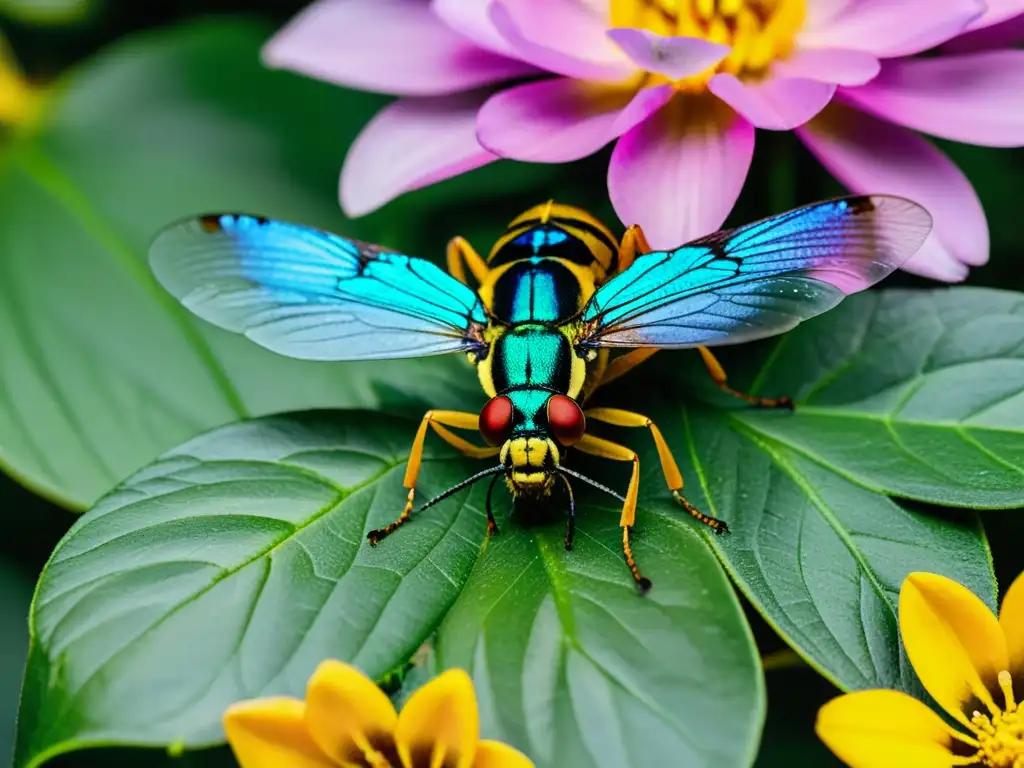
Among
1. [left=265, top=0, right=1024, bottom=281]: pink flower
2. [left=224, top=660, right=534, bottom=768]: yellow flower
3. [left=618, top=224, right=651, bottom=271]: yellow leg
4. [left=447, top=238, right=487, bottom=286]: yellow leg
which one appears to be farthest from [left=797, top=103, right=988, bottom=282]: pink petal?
[left=224, top=660, right=534, bottom=768]: yellow flower

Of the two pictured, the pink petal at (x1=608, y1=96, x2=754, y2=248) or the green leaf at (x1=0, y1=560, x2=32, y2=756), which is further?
the green leaf at (x1=0, y1=560, x2=32, y2=756)

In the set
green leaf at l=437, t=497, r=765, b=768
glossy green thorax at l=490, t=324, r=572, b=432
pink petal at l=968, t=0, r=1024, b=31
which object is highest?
pink petal at l=968, t=0, r=1024, b=31

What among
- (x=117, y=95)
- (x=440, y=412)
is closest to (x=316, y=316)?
(x=440, y=412)

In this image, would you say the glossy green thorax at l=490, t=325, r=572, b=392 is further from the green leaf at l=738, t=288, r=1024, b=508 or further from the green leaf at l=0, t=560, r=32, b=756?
the green leaf at l=0, t=560, r=32, b=756

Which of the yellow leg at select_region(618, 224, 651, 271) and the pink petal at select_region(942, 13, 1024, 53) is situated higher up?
the pink petal at select_region(942, 13, 1024, 53)

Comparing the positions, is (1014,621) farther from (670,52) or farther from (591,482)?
(670,52)

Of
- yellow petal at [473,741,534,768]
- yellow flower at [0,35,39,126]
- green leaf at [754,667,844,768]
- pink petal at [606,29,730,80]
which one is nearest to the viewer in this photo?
yellow petal at [473,741,534,768]

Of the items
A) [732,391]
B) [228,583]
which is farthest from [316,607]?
[732,391]
